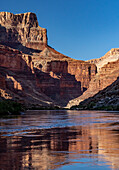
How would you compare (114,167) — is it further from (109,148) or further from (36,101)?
(36,101)

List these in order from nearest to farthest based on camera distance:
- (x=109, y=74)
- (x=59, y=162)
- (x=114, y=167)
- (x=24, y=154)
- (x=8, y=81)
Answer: (x=114, y=167) → (x=59, y=162) → (x=24, y=154) → (x=8, y=81) → (x=109, y=74)

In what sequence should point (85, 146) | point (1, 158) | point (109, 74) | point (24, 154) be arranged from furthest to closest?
point (109, 74)
point (85, 146)
point (24, 154)
point (1, 158)

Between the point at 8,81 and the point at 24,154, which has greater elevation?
the point at 8,81

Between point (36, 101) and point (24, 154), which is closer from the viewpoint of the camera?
point (24, 154)

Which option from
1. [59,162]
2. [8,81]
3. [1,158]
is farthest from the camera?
[8,81]

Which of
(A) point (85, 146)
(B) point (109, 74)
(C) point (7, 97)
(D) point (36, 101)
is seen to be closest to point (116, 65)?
(B) point (109, 74)

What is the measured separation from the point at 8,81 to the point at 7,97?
48.9 meters

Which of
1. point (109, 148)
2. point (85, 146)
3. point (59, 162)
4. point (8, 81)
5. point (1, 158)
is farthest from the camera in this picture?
point (8, 81)

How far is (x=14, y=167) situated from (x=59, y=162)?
1346mm

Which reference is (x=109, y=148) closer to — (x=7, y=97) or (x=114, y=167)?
(x=114, y=167)

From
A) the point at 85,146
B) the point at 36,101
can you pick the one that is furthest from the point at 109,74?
the point at 85,146

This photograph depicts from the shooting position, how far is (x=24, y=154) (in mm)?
10922

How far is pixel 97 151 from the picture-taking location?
11508 mm

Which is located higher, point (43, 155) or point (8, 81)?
point (8, 81)
